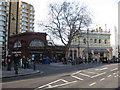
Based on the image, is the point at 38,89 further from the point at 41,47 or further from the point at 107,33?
the point at 107,33

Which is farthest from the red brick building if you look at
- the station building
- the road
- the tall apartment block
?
the road

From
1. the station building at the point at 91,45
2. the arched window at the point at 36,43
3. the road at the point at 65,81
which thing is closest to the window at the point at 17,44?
the arched window at the point at 36,43

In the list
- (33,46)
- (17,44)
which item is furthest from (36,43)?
(17,44)

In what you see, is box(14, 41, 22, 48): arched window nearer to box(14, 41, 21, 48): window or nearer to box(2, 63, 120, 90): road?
box(14, 41, 21, 48): window

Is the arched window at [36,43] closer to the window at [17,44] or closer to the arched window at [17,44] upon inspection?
the arched window at [17,44]

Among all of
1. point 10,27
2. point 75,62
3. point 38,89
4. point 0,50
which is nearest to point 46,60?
point 75,62

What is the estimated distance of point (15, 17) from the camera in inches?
3177

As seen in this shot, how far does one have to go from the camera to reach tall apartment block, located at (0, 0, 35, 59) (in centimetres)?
7416

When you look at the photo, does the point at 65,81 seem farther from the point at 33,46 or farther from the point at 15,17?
the point at 15,17

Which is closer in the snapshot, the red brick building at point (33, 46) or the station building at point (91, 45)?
→ the red brick building at point (33, 46)

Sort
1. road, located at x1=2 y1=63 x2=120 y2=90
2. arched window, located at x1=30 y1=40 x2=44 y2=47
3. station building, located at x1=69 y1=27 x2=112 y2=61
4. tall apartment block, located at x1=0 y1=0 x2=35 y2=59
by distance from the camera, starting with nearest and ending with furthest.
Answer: road, located at x1=2 y1=63 x2=120 y2=90 < arched window, located at x1=30 y1=40 x2=44 y2=47 < station building, located at x1=69 y1=27 x2=112 y2=61 < tall apartment block, located at x1=0 y1=0 x2=35 y2=59

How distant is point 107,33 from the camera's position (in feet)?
188

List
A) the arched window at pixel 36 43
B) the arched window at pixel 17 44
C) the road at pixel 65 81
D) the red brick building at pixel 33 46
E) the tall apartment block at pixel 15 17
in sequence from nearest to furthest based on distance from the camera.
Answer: the road at pixel 65 81 < the red brick building at pixel 33 46 < the arched window at pixel 36 43 < the arched window at pixel 17 44 < the tall apartment block at pixel 15 17

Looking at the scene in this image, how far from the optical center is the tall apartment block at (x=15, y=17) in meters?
74.2
